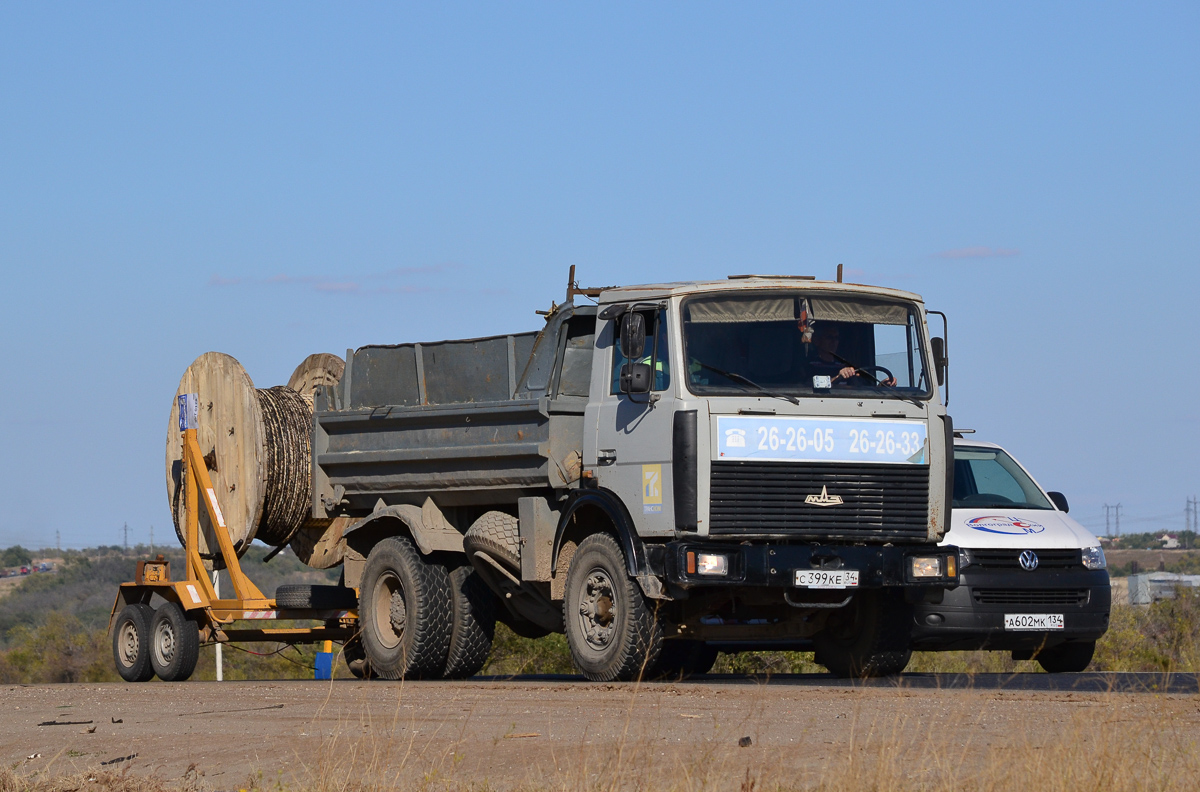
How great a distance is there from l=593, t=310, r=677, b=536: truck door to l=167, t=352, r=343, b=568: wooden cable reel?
14.8ft

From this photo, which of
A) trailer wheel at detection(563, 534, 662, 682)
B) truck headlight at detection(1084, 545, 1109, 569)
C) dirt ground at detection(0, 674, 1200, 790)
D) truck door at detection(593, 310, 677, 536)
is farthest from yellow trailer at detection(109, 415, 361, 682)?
truck headlight at detection(1084, 545, 1109, 569)

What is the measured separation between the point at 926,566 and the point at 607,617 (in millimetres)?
2490

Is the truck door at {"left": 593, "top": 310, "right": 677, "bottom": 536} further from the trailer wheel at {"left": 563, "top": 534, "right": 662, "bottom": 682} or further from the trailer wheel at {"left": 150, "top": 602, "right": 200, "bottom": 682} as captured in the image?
the trailer wheel at {"left": 150, "top": 602, "right": 200, "bottom": 682}

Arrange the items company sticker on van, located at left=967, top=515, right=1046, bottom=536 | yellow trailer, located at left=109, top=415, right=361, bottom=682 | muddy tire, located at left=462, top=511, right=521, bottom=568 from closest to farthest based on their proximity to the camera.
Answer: muddy tire, located at left=462, top=511, right=521, bottom=568 → company sticker on van, located at left=967, top=515, right=1046, bottom=536 → yellow trailer, located at left=109, top=415, right=361, bottom=682

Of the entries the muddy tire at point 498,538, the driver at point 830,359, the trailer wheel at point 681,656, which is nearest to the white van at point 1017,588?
the driver at point 830,359

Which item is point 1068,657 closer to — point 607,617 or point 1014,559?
point 1014,559

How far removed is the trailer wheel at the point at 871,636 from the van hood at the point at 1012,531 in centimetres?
89

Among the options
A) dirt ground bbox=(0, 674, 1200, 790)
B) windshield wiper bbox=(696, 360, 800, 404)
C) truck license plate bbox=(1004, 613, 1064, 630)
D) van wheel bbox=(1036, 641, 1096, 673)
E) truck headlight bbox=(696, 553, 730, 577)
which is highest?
windshield wiper bbox=(696, 360, 800, 404)

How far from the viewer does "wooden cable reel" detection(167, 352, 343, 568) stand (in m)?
16.5

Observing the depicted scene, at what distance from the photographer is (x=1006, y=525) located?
14.6 m

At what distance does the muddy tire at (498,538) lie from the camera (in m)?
13.9

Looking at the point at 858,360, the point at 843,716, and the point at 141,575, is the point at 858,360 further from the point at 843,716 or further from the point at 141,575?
the point at 141,575

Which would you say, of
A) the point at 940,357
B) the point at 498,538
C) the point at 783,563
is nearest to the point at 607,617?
the point at 498,538

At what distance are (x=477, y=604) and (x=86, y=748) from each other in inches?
237
